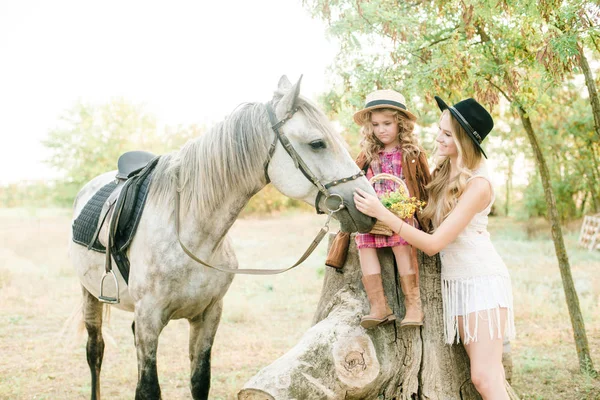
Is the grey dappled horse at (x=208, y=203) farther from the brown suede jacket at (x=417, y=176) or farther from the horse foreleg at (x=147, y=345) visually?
the brown suede jacket at (x=417, y=176)

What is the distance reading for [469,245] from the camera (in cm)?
262

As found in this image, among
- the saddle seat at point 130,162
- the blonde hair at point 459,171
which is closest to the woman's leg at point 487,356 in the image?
the blonde hair at point 459,171

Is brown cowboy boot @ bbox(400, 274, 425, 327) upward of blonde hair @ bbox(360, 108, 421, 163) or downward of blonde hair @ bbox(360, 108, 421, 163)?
downward

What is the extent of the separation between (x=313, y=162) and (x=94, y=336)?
3.06m

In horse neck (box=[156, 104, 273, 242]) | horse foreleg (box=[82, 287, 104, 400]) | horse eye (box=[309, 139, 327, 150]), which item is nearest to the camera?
horse eye (box=[309, 139, 327, 150])

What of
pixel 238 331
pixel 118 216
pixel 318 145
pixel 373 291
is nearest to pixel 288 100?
pixel 318 145

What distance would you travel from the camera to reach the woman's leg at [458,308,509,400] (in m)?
2.45

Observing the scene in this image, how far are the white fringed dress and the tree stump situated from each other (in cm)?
19

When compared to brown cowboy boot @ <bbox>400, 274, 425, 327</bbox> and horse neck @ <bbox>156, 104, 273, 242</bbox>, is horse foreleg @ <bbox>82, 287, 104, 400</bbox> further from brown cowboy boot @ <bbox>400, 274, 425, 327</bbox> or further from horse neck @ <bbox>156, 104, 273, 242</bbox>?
brown cowboy boot @ <bbox>400, 274, 425, 327</bbox>


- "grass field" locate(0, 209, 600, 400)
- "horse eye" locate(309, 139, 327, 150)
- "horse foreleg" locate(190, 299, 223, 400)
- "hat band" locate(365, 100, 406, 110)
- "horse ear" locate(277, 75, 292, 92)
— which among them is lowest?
"grass field" locate(0, 209, 600, 400)

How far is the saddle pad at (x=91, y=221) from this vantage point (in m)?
3.59

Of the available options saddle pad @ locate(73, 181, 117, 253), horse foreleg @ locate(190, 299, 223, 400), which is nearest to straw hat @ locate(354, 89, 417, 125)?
horse foreleg @ locate(190, 299, 223, 400)

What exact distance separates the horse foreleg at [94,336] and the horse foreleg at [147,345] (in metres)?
1.60

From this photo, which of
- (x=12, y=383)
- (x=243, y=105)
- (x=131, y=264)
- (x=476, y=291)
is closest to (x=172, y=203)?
(x=131, y=264)
